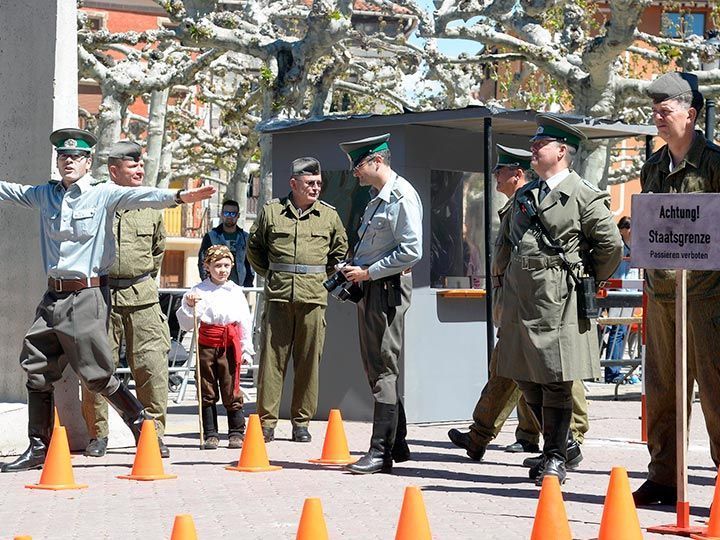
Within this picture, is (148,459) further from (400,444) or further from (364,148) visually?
(364,148)

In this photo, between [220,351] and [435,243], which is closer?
[220,351]

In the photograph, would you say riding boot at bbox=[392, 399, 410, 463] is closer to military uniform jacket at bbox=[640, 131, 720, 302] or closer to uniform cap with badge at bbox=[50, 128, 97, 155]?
military uniform jacket at bbox=[640, 131, 720, 302]

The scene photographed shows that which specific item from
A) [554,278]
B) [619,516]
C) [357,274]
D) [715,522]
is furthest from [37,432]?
[715,522]

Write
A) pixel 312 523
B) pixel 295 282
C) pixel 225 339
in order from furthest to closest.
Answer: pixel 295 282
pixel 225 339
pixel 312 523

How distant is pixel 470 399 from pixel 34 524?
6.26 metres

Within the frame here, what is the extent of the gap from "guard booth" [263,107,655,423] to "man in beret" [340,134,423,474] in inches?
114

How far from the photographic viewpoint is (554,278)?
369 inches

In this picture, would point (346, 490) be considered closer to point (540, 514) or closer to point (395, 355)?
point (395, 355)

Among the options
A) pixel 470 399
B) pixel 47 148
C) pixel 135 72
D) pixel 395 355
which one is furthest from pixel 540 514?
pixel 135 72

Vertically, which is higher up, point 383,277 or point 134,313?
point 383,277

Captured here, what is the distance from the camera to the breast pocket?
34.0 feet

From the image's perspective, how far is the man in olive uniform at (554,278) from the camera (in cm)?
936

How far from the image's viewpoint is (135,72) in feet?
96.8

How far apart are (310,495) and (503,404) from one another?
2113 mm
